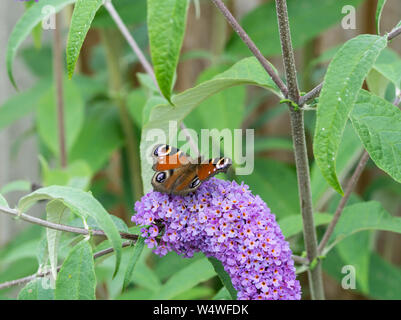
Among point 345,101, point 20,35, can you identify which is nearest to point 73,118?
point 20,35

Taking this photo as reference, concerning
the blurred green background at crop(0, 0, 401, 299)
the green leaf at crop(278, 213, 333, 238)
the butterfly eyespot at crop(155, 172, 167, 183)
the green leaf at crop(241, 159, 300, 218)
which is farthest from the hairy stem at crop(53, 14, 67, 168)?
the butterfly eyespot at crop(155, 172, 167, 183)

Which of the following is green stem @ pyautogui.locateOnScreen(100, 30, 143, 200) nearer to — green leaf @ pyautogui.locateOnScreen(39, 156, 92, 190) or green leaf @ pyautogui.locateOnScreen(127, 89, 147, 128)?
green leaf @ pyautogui.locateOnScreen(127, 89, 147, 128)

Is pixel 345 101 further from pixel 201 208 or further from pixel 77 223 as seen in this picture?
pixel 77 223

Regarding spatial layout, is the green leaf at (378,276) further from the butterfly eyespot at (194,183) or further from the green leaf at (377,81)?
the butterfly eyespot at (194,183)

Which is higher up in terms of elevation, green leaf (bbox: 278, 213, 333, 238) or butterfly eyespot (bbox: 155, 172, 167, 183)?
butterfly eyespot (bbox: 155, 172, 167, 183)

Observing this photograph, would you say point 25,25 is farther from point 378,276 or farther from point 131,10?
point 378,276

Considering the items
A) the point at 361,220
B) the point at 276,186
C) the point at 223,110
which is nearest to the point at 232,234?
the point at 361,220

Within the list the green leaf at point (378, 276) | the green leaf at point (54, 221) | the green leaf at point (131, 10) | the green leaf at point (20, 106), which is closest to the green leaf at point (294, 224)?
the green leaf at point (54, 221)
